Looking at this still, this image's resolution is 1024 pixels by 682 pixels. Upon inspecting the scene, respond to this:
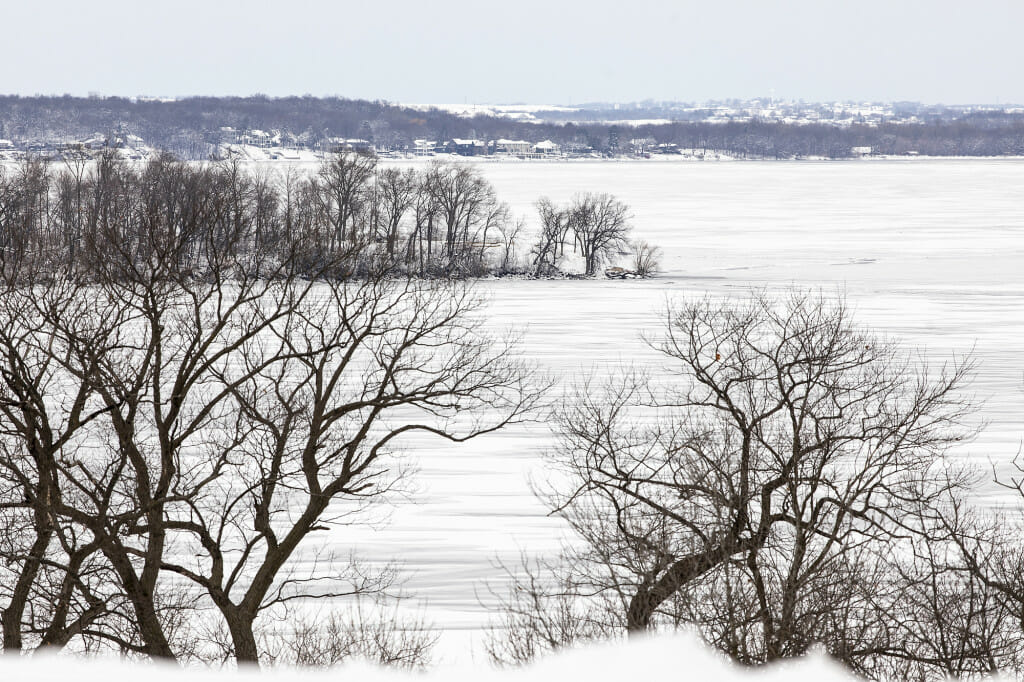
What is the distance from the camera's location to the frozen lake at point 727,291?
685 inches

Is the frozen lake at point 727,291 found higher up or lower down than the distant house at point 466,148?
lower down

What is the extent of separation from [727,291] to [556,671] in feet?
144

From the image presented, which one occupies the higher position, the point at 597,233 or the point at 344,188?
the point at 344,188

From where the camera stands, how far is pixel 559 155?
189 metres

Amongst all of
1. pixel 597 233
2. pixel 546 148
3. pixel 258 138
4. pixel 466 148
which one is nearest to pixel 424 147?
pixel 466 148

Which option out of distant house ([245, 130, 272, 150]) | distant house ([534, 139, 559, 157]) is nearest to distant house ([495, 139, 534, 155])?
distant house ([534, 139, 559, 157])

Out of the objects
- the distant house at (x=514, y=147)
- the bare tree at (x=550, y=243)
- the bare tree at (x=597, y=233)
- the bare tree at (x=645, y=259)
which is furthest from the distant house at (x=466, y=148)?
the bare tree at (x=645, y=259)

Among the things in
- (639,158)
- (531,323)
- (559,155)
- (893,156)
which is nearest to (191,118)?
(559,155)

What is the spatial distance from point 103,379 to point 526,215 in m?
72.3

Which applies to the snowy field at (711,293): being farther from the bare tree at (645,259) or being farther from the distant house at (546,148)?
the distant house at (546,148)

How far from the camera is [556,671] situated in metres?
3.05

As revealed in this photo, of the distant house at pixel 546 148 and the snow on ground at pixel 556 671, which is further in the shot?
the distant house at pixel 546 148

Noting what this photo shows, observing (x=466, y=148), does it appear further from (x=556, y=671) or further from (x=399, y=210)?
(x=556, y=671)

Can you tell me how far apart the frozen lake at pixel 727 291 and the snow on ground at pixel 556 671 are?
10055mm
